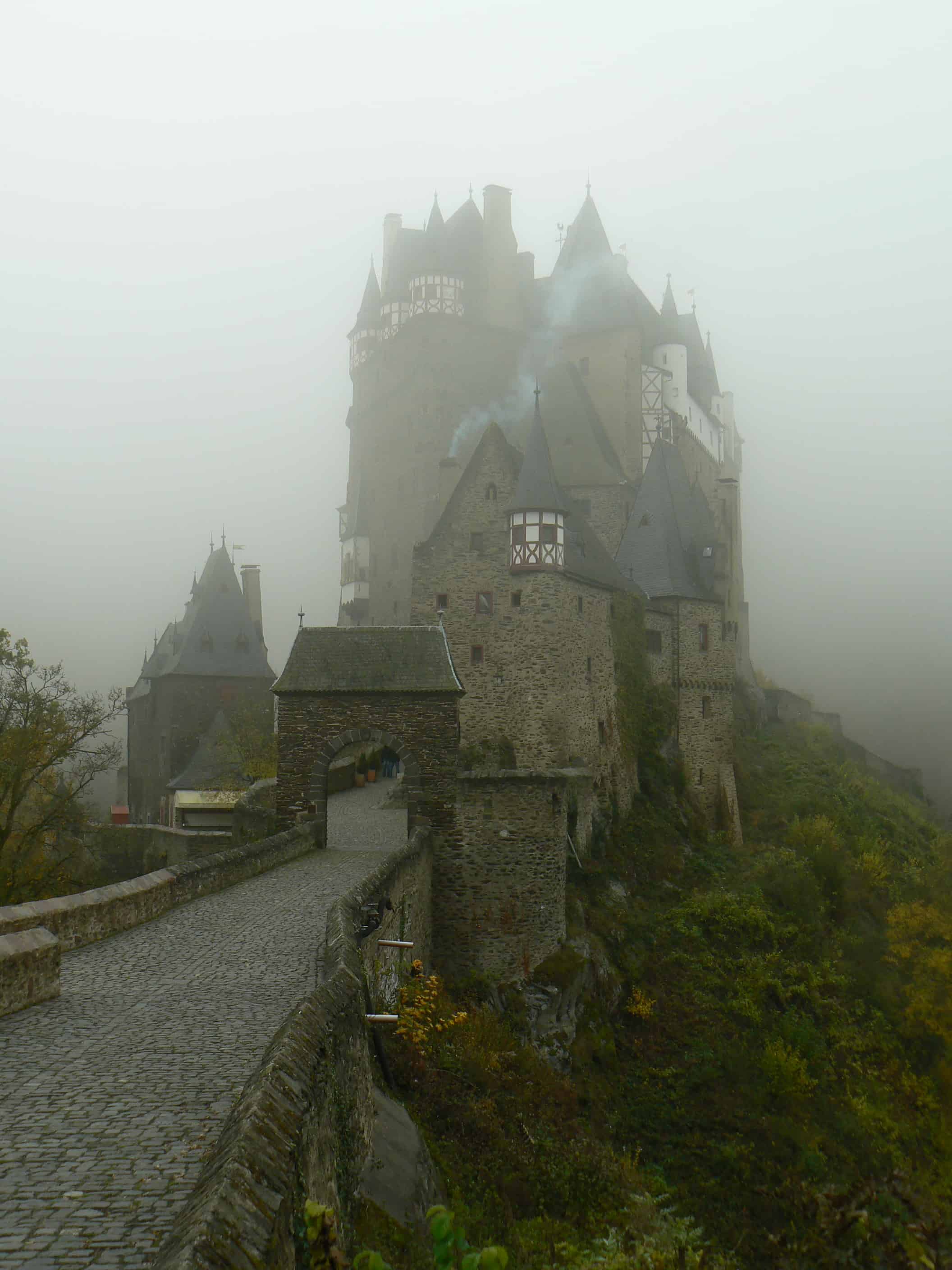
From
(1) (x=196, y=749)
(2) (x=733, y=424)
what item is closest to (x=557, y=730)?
(1) (x=196, y=749)

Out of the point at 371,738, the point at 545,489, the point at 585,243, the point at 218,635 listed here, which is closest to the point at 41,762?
the point at 371,738

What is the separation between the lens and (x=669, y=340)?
58438 mm

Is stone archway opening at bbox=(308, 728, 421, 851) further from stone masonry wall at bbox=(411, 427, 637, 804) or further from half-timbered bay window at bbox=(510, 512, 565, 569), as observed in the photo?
half-timbered bay window at bbox=(510, 512, 565, 569)

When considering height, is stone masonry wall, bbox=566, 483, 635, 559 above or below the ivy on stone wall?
above

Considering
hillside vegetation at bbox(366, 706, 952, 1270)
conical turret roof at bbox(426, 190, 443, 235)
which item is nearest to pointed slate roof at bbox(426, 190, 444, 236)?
conical turret roof at bbox(426, 190, 443, 235)

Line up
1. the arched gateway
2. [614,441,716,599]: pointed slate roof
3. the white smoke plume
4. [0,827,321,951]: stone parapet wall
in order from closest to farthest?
[0,827,321,951]: stone parapet wall → the arched gateway → [614,441,716,599]: pointed slate roof → the white smoke plume

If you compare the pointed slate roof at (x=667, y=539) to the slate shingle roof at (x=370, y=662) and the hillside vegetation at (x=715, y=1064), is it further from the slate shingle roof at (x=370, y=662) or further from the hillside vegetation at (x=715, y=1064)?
the slate shingle roof at (x=370, y=662)

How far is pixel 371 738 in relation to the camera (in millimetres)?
23453

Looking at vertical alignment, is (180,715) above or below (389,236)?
below

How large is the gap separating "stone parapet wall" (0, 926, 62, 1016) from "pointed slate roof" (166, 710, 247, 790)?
1307 inches

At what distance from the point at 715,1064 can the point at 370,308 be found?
45.3m

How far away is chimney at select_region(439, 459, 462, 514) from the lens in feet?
172

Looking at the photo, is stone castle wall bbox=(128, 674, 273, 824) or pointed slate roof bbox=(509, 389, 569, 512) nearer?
pointed slate roof bbox=(509, 389, 569, 512)

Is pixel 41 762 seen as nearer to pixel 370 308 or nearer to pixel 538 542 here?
pixel 538 542
